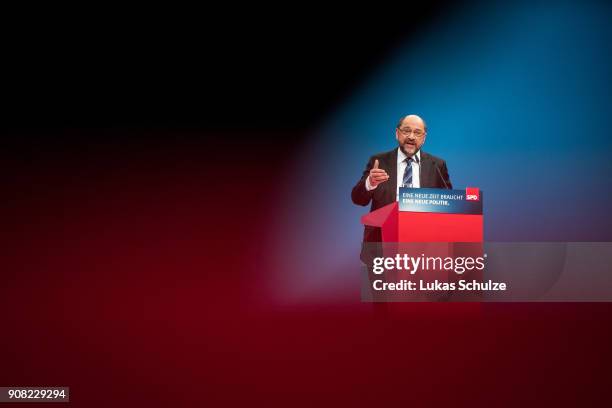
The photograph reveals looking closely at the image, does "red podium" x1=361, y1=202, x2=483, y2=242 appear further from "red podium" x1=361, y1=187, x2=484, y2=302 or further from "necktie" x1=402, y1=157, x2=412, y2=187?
"necktie" x1=402, y1=157, x2=412, y2=187

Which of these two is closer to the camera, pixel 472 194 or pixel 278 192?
pixel 472 194

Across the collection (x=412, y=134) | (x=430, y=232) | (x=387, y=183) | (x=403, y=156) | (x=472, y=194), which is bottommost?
(x=430, y=232)

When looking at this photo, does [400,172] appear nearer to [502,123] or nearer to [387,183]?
[387,183]

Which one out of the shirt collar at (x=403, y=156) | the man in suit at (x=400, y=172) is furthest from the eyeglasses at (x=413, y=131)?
the shirt collar at (x=403, y=156)

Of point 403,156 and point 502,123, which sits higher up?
point 502,123

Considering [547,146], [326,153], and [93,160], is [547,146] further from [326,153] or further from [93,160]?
[93,160]

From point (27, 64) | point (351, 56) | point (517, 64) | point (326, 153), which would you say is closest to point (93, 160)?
point (27, 64)

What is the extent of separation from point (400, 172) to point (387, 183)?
3.8 inches

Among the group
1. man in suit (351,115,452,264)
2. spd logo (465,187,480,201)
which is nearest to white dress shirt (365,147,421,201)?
man in suit (351,115,452,264)

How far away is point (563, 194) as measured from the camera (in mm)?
3459

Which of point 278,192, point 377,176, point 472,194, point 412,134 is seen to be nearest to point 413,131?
point 412,134

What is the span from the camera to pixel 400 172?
339 centimetres

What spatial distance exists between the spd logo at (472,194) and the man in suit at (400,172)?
0.51 feet

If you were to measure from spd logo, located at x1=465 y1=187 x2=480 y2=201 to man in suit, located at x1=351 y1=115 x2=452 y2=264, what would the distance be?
0.15 m
